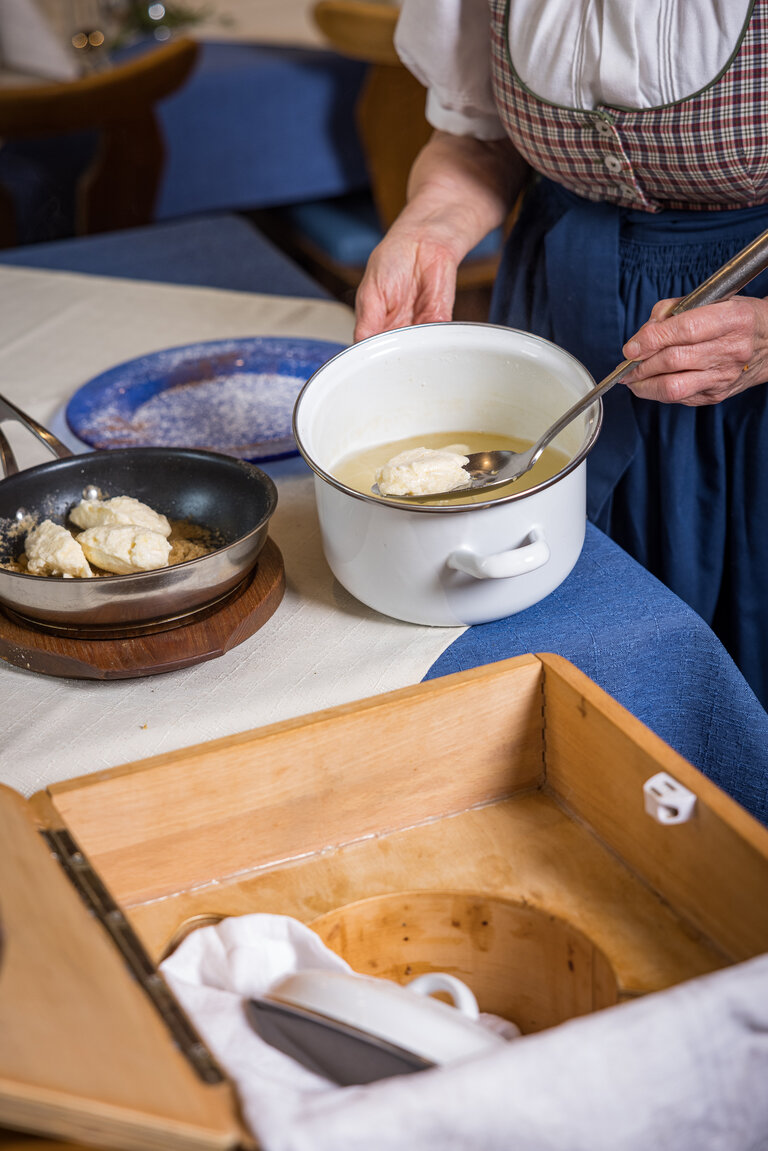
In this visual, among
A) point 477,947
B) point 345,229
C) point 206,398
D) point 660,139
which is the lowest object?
point 345,229

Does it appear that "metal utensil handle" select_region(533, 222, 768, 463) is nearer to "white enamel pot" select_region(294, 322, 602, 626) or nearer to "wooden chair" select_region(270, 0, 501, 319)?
"white enamel pot" select_region(294, 322, 602, 626)

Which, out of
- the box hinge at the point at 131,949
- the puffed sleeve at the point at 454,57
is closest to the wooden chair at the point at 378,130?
the puffed sleeve at the point at 454,57

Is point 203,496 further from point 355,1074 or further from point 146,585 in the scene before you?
point 355,1074

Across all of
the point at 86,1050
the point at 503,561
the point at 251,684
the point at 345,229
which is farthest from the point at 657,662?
the point at 345,229

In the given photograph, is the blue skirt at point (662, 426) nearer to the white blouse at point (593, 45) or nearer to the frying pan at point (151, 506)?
the white blouse at point (593, 45)

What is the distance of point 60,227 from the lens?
2.99 meters

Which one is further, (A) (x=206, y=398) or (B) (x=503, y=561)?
(A) (x=206, y=398)

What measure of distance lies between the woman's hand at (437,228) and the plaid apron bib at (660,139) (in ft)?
0.34

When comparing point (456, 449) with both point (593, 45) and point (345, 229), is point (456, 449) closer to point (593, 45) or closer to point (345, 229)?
point (593, 45)

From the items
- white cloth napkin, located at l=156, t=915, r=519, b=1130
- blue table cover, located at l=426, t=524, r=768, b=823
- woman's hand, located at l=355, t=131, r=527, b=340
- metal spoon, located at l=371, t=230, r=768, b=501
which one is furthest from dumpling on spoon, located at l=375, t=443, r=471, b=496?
white cloth napkin, located at l=156, t=915, r=519, b=1130

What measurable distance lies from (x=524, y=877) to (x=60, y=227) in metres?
2.80

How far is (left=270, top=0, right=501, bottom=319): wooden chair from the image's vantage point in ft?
8.04

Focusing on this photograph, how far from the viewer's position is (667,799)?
57 cm

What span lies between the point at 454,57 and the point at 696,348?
0.50 meters
